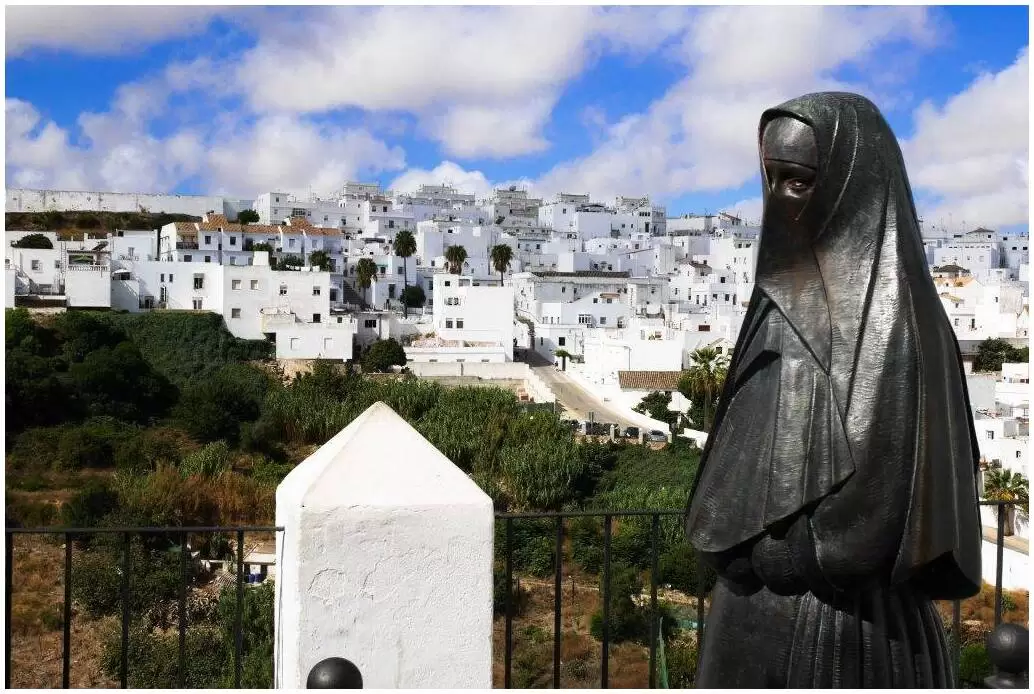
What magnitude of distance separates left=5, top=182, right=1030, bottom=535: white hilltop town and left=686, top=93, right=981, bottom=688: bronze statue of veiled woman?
18609mm

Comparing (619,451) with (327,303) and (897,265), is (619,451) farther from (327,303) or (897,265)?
(897,265)

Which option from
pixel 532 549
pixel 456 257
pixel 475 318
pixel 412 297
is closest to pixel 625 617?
pixel 532 549

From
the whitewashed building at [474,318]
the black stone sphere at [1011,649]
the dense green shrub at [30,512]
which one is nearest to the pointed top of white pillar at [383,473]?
the black stone sphere at [1011,649]

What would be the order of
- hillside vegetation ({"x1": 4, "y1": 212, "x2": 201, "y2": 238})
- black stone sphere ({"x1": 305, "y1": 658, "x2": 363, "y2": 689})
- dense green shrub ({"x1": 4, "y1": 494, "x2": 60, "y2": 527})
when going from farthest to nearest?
hillside vegetation ({"x1": 4, "y1": 212, "x2": 201, "y2": 238}), dense green shrub ({"x1": 4, "y1": 494, "x2": 60, "y2": 527}), black stone sphere ({"x1": 305, "y1": 658, "x2": 363, "y2": 689})

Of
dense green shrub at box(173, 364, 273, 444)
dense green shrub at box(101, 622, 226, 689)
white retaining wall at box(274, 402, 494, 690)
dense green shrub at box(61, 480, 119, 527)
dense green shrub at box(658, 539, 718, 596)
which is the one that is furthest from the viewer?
dense green shrub at box(173, 364, 273, 444)

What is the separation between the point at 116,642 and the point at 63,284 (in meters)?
29.9

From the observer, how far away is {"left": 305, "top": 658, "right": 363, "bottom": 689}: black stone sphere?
1.95 metres

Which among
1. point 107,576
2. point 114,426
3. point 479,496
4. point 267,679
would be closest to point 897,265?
point 479,496

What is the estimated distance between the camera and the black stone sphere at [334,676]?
1.95 metres

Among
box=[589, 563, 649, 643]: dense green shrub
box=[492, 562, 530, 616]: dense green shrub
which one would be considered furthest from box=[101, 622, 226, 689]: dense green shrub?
box=[589, 563, 649, 643]: dense green shrub

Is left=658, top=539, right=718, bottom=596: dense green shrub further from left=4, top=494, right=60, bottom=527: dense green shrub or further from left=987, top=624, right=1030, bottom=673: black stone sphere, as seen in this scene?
left=987, top=624, right=1030, bottom=673: black stone sphere

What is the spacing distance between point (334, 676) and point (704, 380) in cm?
2719

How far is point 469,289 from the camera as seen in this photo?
39.6 metres

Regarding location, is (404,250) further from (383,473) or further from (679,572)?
(383,473)
